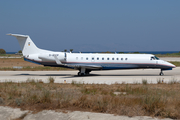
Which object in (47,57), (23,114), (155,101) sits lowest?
(23,114)

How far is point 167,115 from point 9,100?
8307 millimetres

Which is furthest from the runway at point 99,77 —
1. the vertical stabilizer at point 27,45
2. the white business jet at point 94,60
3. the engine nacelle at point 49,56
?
the vertical stabilizer at point 27,45

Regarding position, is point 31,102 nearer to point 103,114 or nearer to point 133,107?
point 103,114

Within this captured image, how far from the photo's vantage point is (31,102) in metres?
11.6

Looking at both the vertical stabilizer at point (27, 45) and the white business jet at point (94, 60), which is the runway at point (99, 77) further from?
the vertical stabilizer at point (27, 45)

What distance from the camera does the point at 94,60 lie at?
27609 mm

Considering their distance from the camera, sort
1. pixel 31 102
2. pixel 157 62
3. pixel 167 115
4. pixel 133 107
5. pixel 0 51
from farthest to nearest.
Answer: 1. pixel 0 51
2. pixel 157 62
3. pixel 31 102
4. pixel 133 107
5. pixel 167 115

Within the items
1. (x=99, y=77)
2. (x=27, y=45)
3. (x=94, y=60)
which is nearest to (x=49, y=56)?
(x=27, y=45)

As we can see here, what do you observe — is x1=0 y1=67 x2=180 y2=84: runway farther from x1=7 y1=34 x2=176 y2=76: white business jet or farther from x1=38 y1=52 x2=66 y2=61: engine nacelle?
x1=38 y1=52 x2=66 y2=61: engine nacelle

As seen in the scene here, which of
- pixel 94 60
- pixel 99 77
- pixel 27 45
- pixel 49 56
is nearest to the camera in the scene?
pixel 99 77

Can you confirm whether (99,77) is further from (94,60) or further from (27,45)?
(27,45)

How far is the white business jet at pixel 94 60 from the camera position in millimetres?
27062

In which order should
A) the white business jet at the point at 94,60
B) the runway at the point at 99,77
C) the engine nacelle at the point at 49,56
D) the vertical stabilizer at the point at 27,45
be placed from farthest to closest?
the vertical stabilizer at the point at 27,45 → the engine nacelle at the point at 49,56 → the white business jet at the point at 94,60 → the runway at the point at 99,77

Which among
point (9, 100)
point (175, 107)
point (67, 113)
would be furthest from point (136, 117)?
point (9, 100)
